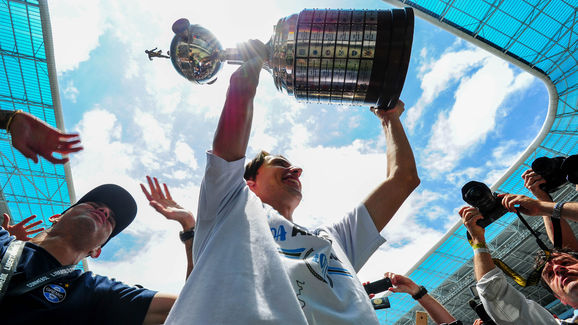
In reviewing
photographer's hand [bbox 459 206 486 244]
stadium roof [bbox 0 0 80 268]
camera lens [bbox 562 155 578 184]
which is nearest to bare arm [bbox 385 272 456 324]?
photographer's hand [bbox 459 206 486 244]

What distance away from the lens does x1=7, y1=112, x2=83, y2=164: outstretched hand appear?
57.0 inches

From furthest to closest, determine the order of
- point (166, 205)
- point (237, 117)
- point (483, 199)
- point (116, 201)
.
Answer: point (116, 201)
point (483, 199)
point (166, 205)
point (237, 117)

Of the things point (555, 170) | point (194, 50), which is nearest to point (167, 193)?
point (194, 50)

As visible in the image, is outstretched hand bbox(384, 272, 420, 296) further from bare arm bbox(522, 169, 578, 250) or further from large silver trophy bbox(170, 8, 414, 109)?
large silver trophy bbox(170, 8, 414, 109)

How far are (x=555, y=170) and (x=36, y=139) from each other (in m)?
3.64

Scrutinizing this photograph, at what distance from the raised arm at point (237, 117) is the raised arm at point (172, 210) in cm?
114

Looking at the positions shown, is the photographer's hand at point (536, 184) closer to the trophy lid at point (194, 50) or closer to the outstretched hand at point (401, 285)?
the outstretched hand at point (401, 285)

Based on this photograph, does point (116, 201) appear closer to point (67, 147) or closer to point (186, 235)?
point (186, 235)

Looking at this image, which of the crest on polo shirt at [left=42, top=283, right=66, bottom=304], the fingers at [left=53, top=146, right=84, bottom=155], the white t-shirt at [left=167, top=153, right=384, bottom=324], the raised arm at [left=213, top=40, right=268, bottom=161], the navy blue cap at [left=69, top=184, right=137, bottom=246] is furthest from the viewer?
the navy blue cap at [left=69, top=184, right=137, bottom=246]

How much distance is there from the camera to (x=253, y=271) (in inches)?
37.5

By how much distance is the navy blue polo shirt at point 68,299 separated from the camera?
1.65 meters

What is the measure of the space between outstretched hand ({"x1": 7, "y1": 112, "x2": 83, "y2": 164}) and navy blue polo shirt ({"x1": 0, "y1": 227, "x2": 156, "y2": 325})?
2.53 ft

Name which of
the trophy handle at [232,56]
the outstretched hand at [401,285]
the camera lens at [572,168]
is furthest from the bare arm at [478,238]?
the trophy handle at [232,56]

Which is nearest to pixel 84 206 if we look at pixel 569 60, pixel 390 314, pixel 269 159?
pixel 269 159
